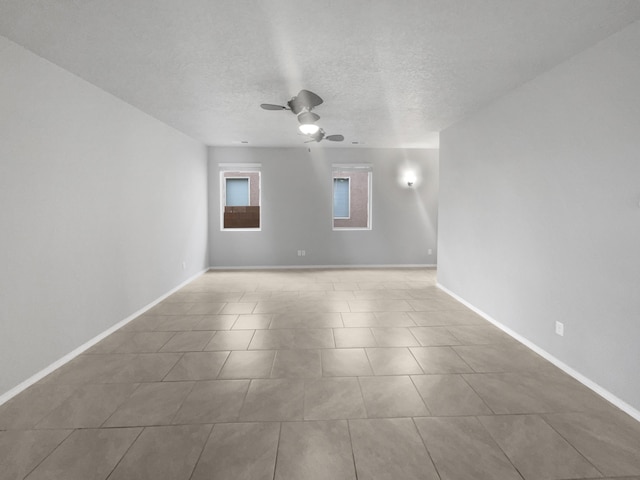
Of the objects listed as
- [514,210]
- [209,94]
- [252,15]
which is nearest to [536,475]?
[514,210]

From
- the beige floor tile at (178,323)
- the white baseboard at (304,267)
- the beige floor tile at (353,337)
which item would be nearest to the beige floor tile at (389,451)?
the beige floor tile at (353,337)

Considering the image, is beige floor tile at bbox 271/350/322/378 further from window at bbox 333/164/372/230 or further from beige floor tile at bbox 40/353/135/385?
window at bbox 333/164/372/230

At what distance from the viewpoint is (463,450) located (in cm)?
166

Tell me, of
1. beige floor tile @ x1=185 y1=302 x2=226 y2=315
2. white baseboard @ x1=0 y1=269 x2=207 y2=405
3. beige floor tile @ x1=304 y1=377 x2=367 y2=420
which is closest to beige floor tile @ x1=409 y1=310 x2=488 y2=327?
beige floor tile @ x1=304 y1=377 x2=367 y2=420

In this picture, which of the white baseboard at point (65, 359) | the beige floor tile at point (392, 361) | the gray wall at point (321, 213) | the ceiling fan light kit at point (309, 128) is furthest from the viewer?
the gray wall at point (321, 213)

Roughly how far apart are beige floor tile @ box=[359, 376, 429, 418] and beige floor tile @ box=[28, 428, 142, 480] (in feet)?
4.66

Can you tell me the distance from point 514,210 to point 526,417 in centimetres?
200

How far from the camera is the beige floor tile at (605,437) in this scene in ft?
5.15

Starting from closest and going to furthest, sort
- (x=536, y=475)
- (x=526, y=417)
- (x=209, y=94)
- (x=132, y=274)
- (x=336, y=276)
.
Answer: (x=536, y=475), (x=526, y=417), (x=209, y=94), (x=132, y=274), (x=336, y=276)

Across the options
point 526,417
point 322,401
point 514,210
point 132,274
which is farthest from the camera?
point 132,274

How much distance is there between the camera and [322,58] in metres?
2.52

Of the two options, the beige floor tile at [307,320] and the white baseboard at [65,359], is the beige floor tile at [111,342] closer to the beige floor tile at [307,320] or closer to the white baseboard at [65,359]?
the white baseboard at [65,359]

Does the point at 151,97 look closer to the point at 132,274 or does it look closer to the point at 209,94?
the point at 209,94

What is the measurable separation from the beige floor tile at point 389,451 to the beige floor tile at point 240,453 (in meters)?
0.46
